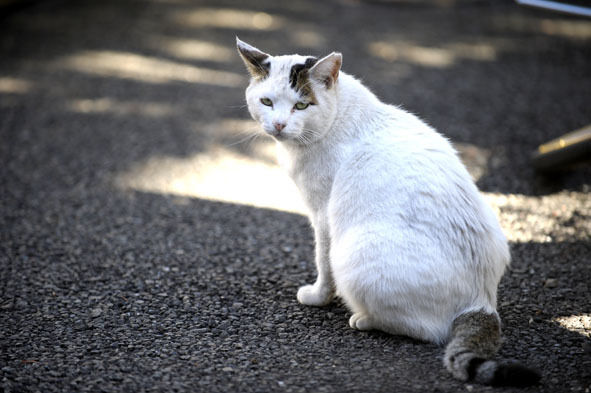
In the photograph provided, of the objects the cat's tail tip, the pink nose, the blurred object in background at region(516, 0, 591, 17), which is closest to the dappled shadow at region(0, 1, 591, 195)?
the blurred object in background at region(516, 0, 591, 17)

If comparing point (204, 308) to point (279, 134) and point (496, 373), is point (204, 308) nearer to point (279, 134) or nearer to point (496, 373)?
point (279, 134)

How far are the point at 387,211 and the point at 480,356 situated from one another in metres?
0.80

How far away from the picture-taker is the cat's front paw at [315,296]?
10.7 feet

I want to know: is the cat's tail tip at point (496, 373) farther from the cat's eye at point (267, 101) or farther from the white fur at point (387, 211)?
the cat's eye at point (267, 101)

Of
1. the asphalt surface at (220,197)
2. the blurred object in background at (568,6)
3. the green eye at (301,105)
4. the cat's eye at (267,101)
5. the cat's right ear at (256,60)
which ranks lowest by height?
the asphalt surface at (220,197)

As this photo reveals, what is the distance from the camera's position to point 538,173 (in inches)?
198

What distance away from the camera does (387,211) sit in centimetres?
277

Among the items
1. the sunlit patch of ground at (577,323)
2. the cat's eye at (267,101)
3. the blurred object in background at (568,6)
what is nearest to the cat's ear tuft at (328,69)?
the cat's eye at (267,101)

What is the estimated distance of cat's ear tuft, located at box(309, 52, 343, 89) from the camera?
112 inches

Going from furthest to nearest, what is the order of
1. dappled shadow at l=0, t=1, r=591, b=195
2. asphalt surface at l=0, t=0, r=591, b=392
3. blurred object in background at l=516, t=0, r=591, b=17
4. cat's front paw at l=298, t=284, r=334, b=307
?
dappled shadow at l=0, t=1, r=591, b=195 → blurred object in background at l=516, t=0, r=591, b=17 → cat's front paw at l=298, t=284, r=334, b=307 → asphalt surface at l=0, t=0, r=591, b=392

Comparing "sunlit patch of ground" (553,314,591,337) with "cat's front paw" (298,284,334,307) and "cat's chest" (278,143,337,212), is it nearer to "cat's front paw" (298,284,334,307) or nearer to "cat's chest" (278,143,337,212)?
"cat's front paw" (298,284,334,307)

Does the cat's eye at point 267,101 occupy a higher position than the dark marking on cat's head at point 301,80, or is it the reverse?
the dark marking on cat's head at point 301,80

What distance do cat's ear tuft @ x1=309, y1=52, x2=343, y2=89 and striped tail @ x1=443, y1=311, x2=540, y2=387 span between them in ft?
4.55

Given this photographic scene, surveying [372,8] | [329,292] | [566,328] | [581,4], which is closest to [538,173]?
[581,4]
